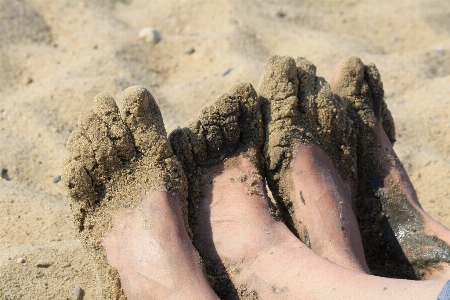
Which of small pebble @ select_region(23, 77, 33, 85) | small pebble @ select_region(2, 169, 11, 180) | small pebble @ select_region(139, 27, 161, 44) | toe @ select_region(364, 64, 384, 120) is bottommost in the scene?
small pebble @ select_region(23, 77, 33, 85)

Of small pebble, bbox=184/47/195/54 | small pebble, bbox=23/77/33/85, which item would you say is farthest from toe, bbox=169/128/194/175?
small pebble, bbox=184/47/195/54

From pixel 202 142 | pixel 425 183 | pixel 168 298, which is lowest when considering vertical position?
pixel 425 183

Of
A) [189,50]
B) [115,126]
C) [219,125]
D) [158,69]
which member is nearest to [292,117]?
[219,125]

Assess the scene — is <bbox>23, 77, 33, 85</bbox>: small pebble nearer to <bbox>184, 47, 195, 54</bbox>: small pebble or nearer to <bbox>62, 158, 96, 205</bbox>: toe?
<bbox>184, 47, 195, 54</bbox>: small pebble

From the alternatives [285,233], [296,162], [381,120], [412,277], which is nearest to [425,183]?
[381,120]

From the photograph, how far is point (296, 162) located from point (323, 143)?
6.2 inches

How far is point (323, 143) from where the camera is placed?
2.04 metres

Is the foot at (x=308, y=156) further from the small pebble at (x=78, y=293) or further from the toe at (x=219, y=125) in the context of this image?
the small pebble at (x=78, y=293)

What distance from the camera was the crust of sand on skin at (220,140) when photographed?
185 cm

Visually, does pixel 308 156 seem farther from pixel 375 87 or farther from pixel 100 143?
pixel 100 143

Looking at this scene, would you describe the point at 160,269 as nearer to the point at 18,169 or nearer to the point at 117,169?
the point at 117,169

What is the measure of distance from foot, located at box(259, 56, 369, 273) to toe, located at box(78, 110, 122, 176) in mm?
540

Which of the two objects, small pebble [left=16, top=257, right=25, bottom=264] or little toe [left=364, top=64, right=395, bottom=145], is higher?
little toe [left=364, top=64, right=395, bottom=145]

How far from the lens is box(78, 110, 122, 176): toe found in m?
1.70
